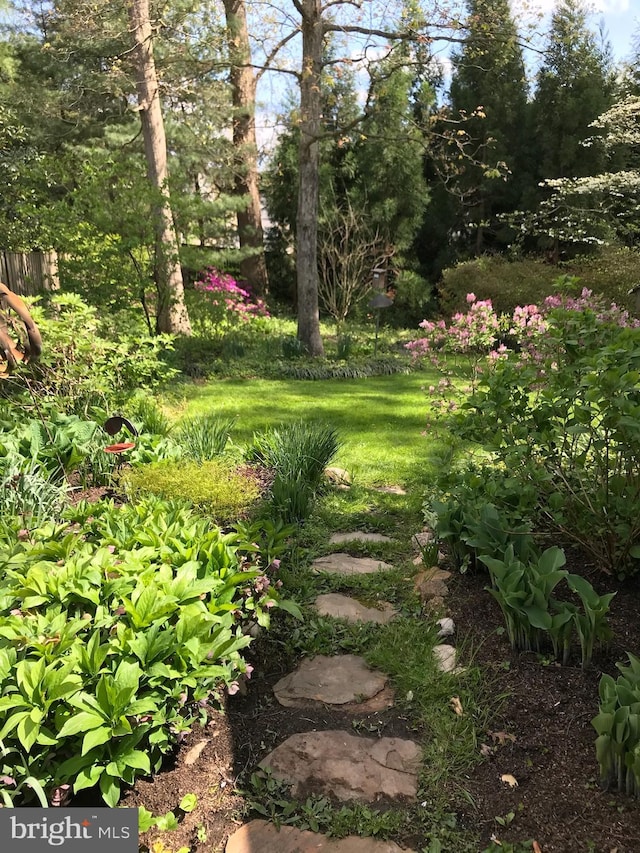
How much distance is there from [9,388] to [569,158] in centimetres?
1240

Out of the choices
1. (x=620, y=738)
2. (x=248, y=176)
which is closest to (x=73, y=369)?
(x=620, y=738)

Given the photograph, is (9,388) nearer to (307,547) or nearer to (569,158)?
(307,547)

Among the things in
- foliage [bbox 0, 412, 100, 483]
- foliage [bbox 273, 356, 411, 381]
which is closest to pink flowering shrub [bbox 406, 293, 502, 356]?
foliage [bbox 0, 412, 100, 483]

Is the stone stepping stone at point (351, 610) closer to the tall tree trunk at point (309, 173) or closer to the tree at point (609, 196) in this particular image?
the tall tree trunk at point (309, 173)

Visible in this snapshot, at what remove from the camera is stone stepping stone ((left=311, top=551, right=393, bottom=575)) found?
293 cm

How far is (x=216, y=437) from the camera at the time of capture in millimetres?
3857

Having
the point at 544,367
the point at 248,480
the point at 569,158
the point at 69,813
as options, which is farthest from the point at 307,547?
the point at 569,158

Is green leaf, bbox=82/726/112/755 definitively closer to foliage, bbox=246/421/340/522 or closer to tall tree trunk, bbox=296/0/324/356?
foliage, bbox=246/421/340/522

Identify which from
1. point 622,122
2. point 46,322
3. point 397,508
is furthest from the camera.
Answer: point 622,122

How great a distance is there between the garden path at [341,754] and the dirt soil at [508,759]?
0.06 metres

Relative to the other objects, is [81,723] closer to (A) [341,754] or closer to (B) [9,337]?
(A) [341,754]

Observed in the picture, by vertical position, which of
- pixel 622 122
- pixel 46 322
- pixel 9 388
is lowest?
→ pixel 9 388

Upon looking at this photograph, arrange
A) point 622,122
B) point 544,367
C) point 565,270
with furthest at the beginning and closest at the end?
point 565,270, point 622,122, point 544,367

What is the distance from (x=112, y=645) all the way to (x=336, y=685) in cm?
85
